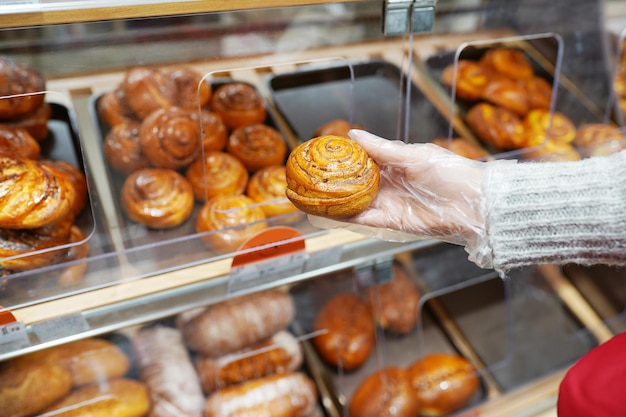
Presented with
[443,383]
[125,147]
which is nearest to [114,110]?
[125,147]

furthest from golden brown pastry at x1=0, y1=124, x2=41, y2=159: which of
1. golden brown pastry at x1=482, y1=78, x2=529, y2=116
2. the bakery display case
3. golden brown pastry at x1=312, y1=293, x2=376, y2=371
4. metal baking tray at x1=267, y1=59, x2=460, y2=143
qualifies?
golden brown pastry at x1=482, y1=78, x2=529, y2=116

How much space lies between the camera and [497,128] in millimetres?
1594

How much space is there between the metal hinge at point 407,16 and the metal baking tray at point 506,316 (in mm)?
774

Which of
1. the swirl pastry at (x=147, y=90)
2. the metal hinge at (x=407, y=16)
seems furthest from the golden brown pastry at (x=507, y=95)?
the swirl pastry at (x=147, y=90)

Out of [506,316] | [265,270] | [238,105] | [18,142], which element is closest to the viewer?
[18,142]

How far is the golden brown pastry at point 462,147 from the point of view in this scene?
1.50 meters

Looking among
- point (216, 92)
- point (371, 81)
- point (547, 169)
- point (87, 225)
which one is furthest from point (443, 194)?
point (87, 225)

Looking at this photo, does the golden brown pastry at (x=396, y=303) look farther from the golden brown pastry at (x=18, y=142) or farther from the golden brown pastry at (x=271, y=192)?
the golden brown pastry at (x=18, y=142)

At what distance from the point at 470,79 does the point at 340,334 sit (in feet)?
2.70

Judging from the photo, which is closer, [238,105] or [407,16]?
[407,16]

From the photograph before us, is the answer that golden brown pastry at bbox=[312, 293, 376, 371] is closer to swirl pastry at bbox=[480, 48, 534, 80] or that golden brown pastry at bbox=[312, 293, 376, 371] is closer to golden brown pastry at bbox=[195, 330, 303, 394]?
golden brown pastry at bbox=[195, 330, 303, 394]

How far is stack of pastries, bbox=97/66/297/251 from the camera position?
1170 mm

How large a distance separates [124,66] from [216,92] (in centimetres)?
24

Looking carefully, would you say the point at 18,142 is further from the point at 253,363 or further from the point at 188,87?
the point at 253,363
